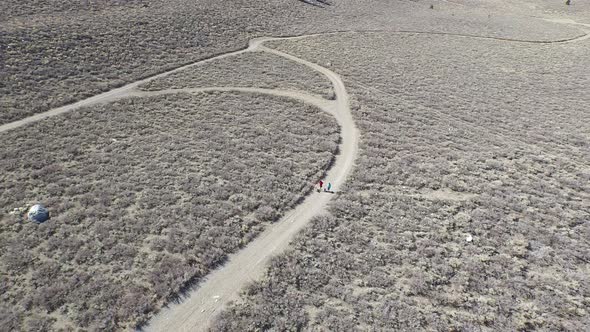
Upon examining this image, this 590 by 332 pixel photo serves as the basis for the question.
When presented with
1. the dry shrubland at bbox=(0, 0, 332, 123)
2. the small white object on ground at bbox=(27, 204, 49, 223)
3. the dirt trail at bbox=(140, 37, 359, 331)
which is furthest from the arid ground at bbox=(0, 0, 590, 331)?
the small white object on ground at bbox=(27, 204, 49, 223)

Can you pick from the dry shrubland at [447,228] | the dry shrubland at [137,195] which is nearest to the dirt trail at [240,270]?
the dry shrubland at [137,195]

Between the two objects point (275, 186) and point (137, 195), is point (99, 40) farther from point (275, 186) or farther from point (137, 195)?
point (275, 186)

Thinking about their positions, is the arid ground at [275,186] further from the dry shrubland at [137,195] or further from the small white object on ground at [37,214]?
the small white object on ground at [37,214]

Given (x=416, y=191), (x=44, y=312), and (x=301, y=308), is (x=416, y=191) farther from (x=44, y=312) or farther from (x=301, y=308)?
(x=44, y=312)

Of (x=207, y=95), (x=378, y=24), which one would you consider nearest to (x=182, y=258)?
(x=207, y=95)

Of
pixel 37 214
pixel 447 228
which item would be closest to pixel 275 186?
pixel 447 228

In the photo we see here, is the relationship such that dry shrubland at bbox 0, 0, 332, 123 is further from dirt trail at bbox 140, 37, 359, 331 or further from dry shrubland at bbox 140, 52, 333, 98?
dirt trail at bbox 140, 37, 359, 331
